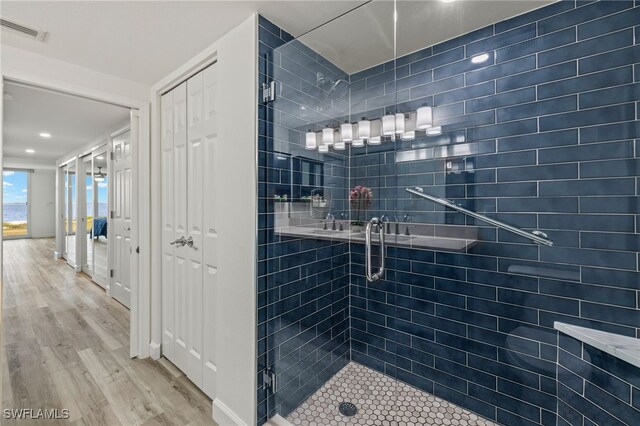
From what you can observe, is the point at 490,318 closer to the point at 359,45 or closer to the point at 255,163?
the point at 255,163

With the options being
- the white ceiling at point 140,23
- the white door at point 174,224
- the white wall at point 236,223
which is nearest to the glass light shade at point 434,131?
the white ceiling at point 140,23

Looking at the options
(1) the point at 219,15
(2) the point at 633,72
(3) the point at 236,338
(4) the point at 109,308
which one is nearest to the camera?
(2) the point at 633,72

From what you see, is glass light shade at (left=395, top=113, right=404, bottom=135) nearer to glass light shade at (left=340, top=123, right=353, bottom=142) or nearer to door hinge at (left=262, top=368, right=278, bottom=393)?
glass light shade at (left=340, top=123, right=353, bottom=142)

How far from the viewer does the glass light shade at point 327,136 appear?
1.75 metres

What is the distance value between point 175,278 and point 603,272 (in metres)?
2.75

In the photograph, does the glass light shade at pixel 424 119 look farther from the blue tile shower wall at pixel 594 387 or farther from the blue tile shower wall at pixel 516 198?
the blue tile shower wall at pixel 594 387

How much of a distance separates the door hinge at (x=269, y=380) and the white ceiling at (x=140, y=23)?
2.01 metres

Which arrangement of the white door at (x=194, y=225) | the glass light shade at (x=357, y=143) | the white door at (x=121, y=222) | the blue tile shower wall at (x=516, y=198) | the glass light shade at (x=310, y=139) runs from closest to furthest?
the blue tile shower wall at (x=516, y=198) → the glass light shade at (x=310, y=139) → the glass light shade at (x=357, y=143) → the white door at (x=194, y=225) → the white door at (x=121, y=222)

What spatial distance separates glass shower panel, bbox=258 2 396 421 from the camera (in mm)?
1599

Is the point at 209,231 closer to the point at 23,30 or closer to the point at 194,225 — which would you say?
the point at 194,225

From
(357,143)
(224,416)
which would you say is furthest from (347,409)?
(357,143)

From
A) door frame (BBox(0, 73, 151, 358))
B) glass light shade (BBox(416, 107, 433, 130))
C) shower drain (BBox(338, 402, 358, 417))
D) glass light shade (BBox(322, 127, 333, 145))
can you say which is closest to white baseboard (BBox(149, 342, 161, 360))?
door frame (BBox(0, 73, 151, 358))

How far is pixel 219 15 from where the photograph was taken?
4.95 feet

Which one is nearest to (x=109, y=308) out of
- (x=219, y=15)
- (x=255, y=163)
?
(x=255, y=163)
